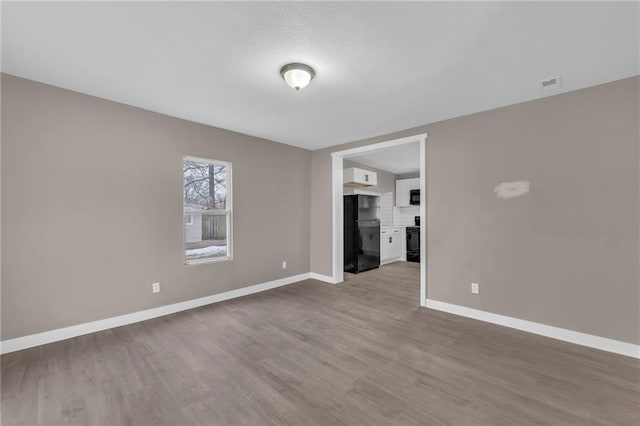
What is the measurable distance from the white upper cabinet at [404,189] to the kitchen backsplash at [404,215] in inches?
10.0

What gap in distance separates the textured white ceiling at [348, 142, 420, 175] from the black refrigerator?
885 mm

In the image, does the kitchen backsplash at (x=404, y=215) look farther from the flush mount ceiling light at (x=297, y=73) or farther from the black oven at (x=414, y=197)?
the flush mount ceiling light at (x=297, y=73)

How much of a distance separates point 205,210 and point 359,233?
3.23 metres

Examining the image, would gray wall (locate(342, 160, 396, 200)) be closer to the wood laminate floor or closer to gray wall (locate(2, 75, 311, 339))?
gray wall (locate(2, 75, 311, 339))

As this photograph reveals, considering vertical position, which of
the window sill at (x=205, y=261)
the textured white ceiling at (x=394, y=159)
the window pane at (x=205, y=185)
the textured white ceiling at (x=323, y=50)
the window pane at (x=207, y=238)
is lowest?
the window sill at (x=205, y=261)

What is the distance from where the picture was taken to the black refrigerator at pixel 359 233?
18.5 ft

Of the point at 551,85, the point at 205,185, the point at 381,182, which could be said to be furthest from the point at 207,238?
the point at 381,182

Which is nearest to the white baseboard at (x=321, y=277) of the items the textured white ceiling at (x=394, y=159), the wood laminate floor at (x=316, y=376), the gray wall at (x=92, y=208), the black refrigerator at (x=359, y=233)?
the black refrigerator at (x=359, y=233)

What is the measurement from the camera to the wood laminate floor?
1.70 m

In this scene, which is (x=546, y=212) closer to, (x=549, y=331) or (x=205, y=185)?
(x=549, y=331)

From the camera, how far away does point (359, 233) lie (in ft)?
18.8

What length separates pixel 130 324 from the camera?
3078 millimetres

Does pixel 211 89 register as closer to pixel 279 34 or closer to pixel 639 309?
pixel 279 34

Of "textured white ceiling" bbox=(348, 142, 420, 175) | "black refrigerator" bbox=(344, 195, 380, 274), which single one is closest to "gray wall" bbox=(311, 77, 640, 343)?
"textured white ceiling" bbox=(348, 142, 420, 175)
